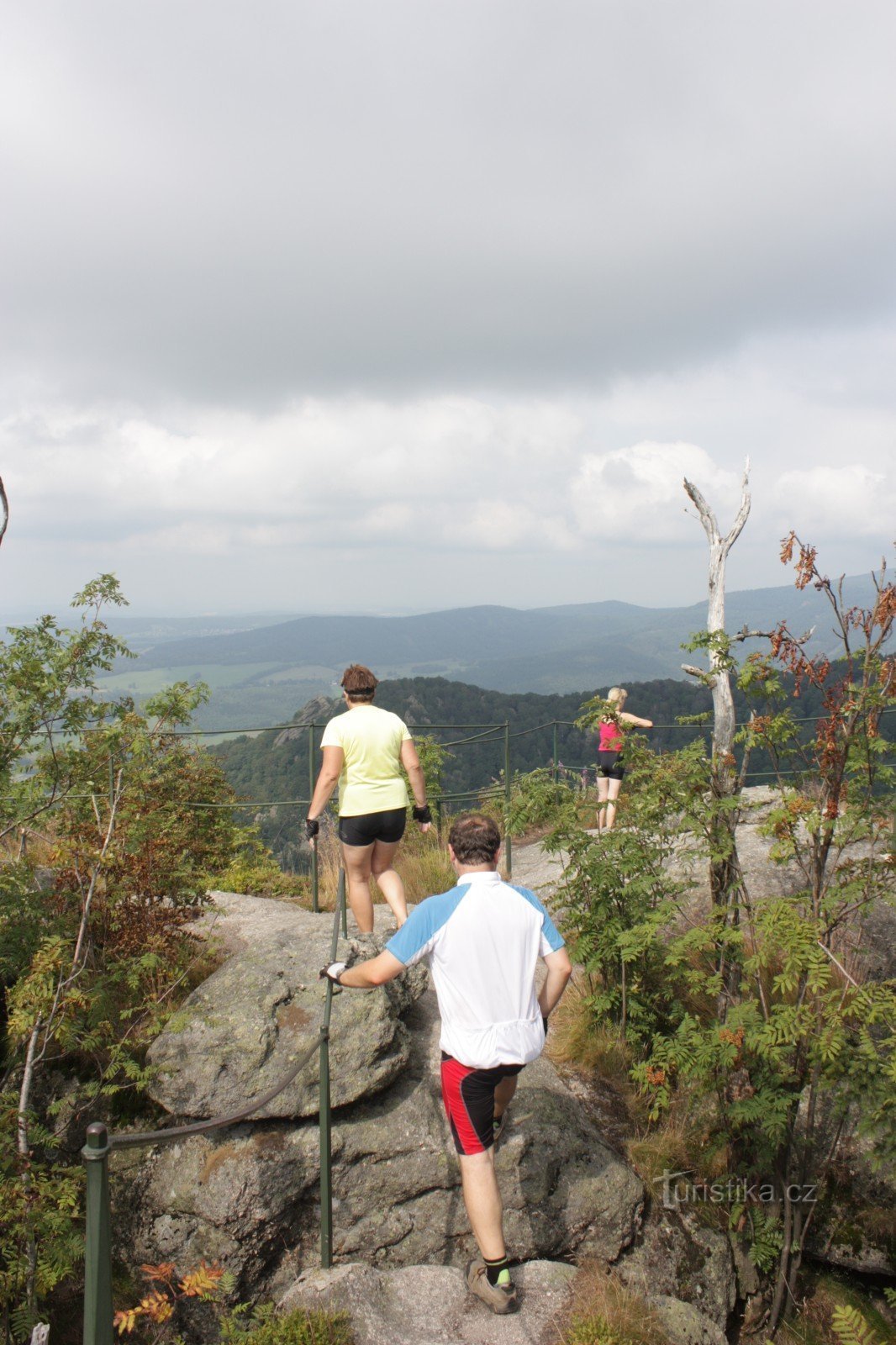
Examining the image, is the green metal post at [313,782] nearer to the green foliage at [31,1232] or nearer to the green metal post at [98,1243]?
the green foliage at [31,1232]

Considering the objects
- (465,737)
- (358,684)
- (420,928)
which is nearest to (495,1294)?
(420,928)

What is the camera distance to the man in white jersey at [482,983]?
133 inches

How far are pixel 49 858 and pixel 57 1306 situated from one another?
254cm

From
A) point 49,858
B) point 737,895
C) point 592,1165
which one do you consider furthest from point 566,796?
point 49,858

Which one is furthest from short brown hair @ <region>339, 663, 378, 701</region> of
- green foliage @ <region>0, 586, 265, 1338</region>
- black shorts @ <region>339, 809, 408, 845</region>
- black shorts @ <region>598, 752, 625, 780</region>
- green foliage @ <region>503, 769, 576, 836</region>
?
black shorts @ <region>598, 752, 625, 780</region>

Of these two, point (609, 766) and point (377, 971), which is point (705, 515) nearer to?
point (609, 766)

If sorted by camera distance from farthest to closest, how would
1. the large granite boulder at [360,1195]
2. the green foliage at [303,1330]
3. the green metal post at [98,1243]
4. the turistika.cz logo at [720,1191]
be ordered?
the turistika.cz logo at [720,1191] → the large granite boulder at [360,1195] → the green foliage at [303,1330] → the green metal post at [98,1243]

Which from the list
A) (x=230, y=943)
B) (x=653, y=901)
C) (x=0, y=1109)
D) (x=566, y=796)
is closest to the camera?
(x=0, y=1109)

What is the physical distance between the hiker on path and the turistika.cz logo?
227 cm

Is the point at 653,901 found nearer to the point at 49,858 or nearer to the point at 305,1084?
the point at 305,1084

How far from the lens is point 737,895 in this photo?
539 centimetres

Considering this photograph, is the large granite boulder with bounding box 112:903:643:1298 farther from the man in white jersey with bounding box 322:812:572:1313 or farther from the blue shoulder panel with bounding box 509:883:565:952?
the blue shoulder panel with bounding box 509:883:565:952

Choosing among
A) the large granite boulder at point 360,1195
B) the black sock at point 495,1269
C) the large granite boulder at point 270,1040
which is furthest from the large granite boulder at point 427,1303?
the large granite boulder at point 270,1040

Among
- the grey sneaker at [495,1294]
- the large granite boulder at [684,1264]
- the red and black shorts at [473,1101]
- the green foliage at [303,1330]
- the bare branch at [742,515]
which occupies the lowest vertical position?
the large granite boulder at [684,1264]
